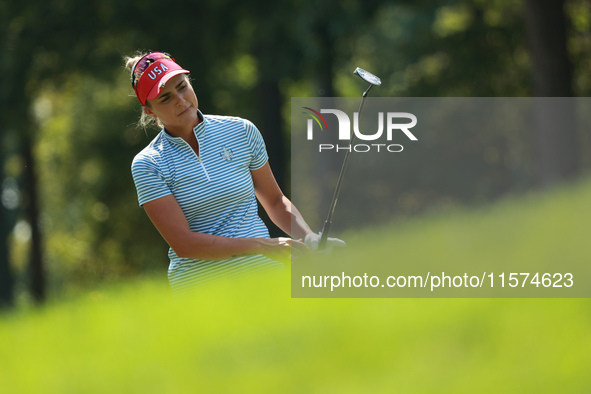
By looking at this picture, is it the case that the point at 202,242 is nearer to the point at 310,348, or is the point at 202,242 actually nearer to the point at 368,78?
the point at 368,78

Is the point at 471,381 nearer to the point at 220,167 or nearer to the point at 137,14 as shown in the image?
the point at 220,167

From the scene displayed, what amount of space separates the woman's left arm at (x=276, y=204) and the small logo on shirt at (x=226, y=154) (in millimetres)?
206

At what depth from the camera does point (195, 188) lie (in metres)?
3.78

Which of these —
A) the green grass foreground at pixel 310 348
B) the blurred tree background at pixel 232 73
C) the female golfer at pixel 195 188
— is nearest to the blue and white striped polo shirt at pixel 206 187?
the female golfer at pixel 195 188

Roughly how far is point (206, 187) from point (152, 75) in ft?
1.72

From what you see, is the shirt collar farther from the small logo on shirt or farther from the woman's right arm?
the woman's right arm

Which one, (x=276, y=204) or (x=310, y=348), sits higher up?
(x=276, y=204)

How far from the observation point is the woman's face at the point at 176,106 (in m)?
3.79

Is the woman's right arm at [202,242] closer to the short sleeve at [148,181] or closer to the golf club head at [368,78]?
the short sleeve at [148,181]

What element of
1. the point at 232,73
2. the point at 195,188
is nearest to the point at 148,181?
the point at 195,188

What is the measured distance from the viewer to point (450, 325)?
204cm

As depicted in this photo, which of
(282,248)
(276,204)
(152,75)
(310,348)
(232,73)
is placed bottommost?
(310,348)

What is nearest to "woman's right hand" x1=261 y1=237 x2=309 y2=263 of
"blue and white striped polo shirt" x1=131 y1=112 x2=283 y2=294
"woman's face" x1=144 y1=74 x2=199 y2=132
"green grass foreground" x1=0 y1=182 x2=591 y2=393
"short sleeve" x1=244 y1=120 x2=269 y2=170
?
"blue and white striped polo shirt" x1=131 y1=112 x2=283 y2=294

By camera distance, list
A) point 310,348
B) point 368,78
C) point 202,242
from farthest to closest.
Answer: point 368,78, point 202,242, point 310,348
